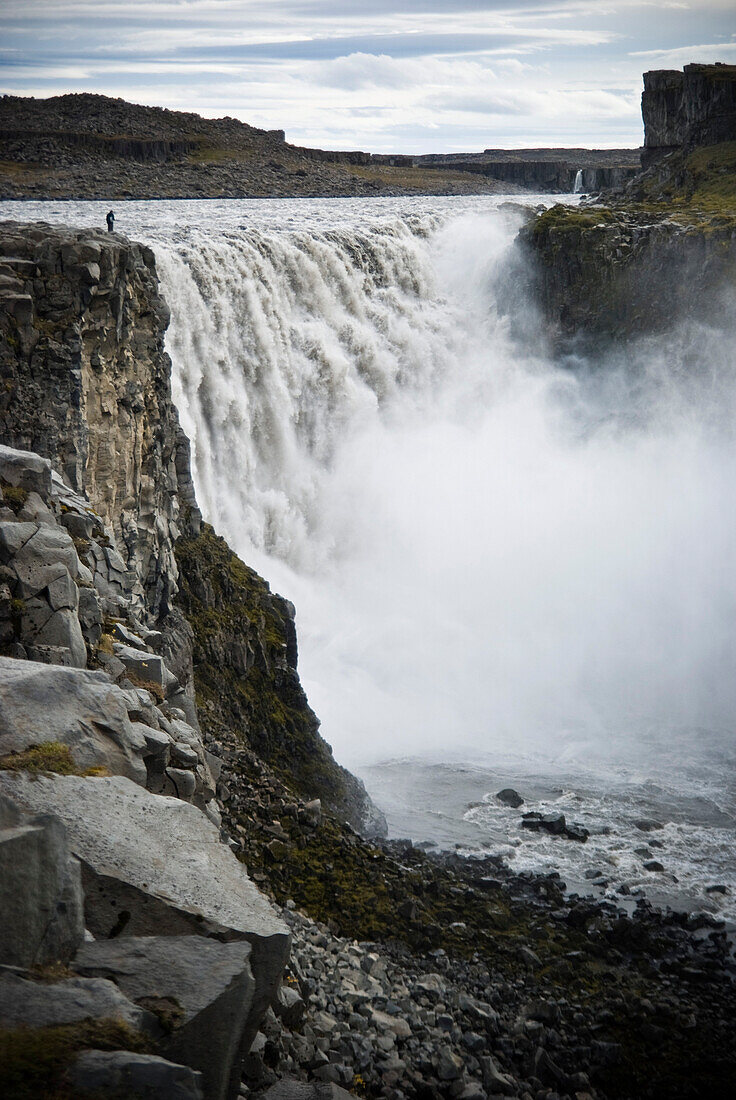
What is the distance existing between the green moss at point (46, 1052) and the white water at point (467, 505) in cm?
1734

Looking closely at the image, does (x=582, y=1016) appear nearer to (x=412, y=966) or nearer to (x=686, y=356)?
(x=412, y=966)

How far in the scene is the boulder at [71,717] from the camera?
9.05 metres

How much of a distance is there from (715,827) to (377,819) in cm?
866

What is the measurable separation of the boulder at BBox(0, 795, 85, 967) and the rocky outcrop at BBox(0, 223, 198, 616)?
36.6 ft

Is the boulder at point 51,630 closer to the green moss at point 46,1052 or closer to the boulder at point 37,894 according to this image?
the boulder at point 37,894

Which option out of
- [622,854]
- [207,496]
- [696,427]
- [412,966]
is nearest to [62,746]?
[412,966]

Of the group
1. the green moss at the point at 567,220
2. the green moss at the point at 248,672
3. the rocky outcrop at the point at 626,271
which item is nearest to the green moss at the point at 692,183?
the green moss at the point at 567,220

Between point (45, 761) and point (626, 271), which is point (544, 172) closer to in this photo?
point (626, 271)

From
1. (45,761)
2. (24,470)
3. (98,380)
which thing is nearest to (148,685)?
(24,470)

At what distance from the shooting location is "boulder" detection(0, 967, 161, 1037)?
6.40 metres

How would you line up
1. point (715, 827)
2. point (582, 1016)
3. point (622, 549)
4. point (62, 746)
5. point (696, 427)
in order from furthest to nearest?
point (696, 427) < point (622, 549) < point (715, 827) < point (582, 1016) < point (62, 746)

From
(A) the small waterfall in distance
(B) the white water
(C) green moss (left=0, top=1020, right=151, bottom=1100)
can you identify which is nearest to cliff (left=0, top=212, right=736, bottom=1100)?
(C) green moss (left=0, top=1020, right=151, bottom=1100)

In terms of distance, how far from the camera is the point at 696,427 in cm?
5559

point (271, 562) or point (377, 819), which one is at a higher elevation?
point (271, 562)
